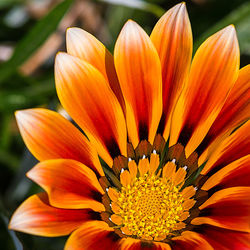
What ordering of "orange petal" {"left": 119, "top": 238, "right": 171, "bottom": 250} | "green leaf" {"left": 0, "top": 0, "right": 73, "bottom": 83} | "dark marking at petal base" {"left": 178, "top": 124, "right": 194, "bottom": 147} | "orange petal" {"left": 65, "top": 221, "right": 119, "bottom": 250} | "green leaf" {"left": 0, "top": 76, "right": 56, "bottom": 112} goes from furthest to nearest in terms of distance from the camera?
"green leaf" {"left": 0, "top": 76, "right": 56, "bottom": 112} → "green leaf" {"left": 0, "top": 0, "right": 73, "bottom": 83} → "dark marking at petal base" {"left": 178, "top": 124, "right": 194, "bottom": 147} → "orange petal" {"left": 119, "top": 238, "right": 171, "bottom": 250} → "orange petal" {"left": 65, "top": 221, "right": 119, "bottom": 250}

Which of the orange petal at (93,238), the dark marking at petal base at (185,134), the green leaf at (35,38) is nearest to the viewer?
the orange petal at (93,238)

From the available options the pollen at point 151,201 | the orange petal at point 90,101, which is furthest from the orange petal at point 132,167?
the orange petal at point 90,101

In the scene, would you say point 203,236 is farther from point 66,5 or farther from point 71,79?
point 66,5

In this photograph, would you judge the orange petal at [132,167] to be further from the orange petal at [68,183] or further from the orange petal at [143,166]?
the orange petal at [68,183]

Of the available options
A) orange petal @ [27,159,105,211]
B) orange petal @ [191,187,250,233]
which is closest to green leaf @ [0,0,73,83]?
orange petal @ [27,159,105,211]

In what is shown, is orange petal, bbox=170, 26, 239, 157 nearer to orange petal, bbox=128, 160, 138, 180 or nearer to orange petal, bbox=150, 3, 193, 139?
orange petal, bbox=150, 3, 193, 139
